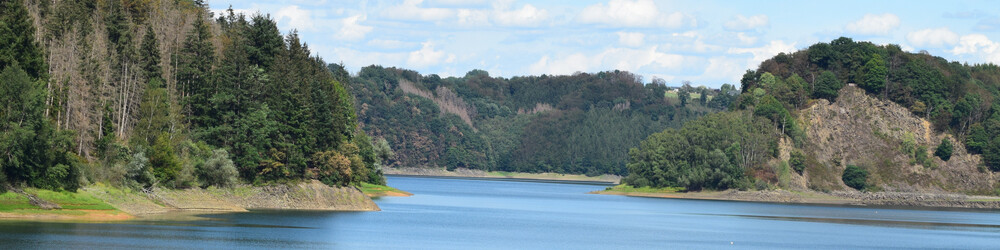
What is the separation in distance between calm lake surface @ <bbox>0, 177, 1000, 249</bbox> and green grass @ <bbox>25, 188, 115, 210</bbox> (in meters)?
4.38

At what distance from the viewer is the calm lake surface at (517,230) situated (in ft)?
237

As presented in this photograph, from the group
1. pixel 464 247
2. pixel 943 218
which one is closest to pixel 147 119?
pixel 464 247

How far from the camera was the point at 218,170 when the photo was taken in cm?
10294

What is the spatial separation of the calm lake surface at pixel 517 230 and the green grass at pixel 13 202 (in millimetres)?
3517

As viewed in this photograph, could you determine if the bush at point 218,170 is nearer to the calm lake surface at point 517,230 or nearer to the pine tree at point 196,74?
the calm lake surface at point 517,230

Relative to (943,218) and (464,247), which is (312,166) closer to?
(464,247)

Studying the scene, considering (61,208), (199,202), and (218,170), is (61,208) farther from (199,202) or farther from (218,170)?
(218,170)

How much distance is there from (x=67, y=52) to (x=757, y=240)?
61.7m

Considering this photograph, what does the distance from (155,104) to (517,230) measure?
34593 millimetres

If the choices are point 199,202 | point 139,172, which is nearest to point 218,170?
point 199,202

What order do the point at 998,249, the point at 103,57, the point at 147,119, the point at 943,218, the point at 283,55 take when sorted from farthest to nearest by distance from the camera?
the point at 943,218, the point at 283,55, the point at 103,57, the point at 147,119, the point at 998,249

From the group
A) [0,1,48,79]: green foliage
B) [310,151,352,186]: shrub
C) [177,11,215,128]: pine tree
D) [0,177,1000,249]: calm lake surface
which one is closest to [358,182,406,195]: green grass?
[0,177,1000,249]: calm lake surface

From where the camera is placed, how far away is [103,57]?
106500 mm

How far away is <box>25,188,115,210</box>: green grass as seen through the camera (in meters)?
79.1
